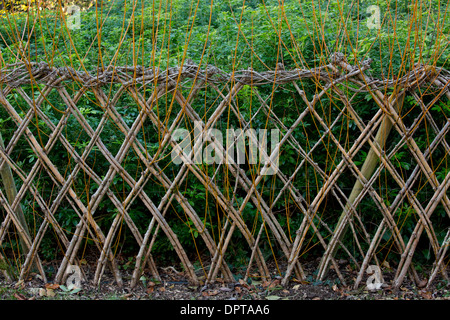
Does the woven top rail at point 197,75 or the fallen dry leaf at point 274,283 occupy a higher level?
the woven top rail at point 197,75

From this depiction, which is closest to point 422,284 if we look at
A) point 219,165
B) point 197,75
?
point 219,165

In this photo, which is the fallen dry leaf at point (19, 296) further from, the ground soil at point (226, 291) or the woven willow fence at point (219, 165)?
the woven willow fence at point (219, 165)

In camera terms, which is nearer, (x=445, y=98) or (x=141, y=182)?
(x=141, y=182)

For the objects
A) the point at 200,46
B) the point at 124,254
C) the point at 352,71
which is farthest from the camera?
the point at 200,46

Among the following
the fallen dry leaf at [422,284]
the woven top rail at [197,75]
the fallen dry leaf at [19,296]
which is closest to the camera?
the woven top rail at [197,75]

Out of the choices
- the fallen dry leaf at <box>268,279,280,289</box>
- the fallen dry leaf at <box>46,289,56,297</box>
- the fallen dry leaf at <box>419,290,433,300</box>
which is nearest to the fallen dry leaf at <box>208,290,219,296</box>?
the fallen dry leaf at <box>268,279,280,289</box>

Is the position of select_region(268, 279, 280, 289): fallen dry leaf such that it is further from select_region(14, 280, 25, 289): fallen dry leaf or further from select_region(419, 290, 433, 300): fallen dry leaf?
select_region(14, 280, 25, 289): fallen dry leaf

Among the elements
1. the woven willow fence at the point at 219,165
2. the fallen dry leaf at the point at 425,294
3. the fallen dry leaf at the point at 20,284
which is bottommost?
the fallen dry leaf at the point at 425,294

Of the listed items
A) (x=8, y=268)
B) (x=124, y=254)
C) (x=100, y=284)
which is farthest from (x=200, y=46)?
(x=8, y=268)

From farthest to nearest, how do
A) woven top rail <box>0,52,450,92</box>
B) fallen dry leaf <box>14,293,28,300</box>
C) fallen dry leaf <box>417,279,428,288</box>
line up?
fallen dry leaf <box>417,279,428,288</box> → fallen dry leaf <box>14,293,28,300</box> → woven top rail <box>0,52,450,92</box>

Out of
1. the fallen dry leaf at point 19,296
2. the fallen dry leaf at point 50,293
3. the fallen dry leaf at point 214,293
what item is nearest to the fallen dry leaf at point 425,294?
the fallen dry leaf at point 214,293

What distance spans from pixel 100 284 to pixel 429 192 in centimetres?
239

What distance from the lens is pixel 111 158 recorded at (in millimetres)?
2457
